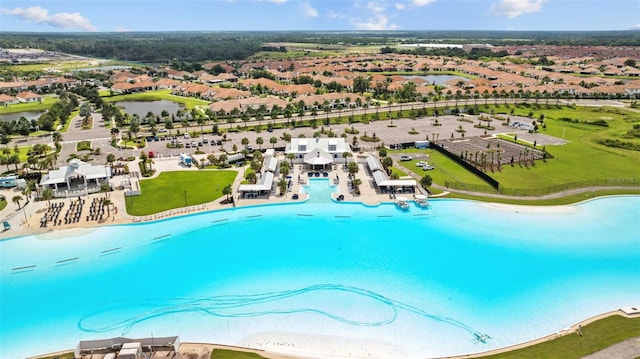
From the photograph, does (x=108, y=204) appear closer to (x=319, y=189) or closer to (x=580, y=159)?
(x=319, y=189)

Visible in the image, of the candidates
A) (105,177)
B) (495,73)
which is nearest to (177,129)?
(105,177)

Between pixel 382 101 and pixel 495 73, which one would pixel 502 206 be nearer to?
pixel 382 101

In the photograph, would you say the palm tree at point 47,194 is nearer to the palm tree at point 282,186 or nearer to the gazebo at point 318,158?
the palm tree at point 282,186

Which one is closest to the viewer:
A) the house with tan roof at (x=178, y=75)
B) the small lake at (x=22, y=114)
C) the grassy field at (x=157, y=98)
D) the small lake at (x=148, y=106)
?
the small lake at (x=22, y=114)

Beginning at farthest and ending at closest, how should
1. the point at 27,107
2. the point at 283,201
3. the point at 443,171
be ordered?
the point at 27,107 → the point at 443,171 → the point at 283,201

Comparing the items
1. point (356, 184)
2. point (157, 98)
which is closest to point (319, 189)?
point (356, 184)

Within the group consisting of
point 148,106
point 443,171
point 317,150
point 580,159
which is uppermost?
point 148,106

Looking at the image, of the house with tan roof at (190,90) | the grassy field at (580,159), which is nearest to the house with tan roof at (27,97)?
the house with tan roof at (190,90)
